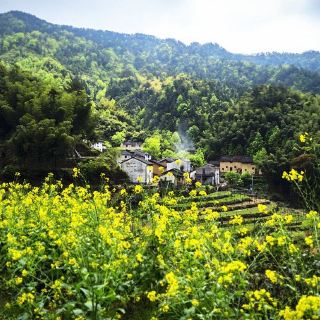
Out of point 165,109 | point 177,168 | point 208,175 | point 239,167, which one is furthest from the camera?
point 165,109

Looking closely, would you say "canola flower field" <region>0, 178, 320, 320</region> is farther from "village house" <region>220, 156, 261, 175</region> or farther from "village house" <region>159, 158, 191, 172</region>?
"village house" <region>220, 156, 261, 175</region>

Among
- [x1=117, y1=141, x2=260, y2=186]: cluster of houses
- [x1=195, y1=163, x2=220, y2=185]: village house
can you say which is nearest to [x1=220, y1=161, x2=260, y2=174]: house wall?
[x1=117, y1=141, x2=260, y2=186]: cluster of houses

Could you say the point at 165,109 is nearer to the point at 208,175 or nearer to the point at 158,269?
the point at 208,175

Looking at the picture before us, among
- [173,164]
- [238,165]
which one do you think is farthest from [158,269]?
[238,165]

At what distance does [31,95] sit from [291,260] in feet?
104

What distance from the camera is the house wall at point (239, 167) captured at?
62.2 m

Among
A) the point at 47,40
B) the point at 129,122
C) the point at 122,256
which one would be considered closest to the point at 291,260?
the point at 122,256

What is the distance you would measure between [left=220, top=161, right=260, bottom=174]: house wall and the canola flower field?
54690 mm

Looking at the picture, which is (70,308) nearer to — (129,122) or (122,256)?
(122,256)

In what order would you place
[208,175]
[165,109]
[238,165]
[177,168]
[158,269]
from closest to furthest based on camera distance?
[158,269], [177,168], [208,175], [238,165], [165,109]

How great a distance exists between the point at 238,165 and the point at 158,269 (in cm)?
5744

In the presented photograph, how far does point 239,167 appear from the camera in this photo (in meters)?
62.8

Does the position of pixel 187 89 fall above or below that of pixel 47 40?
below

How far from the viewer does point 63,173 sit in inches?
1345
